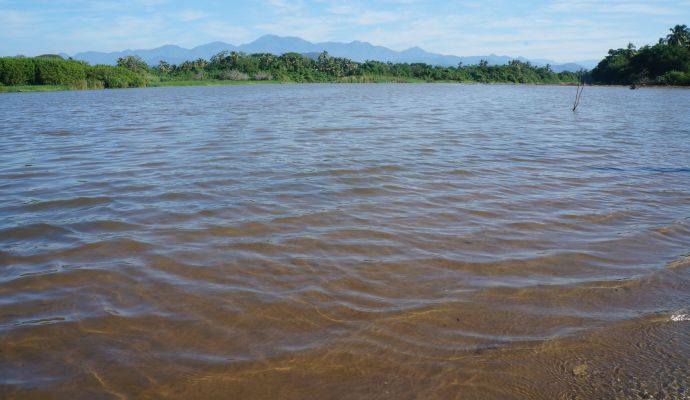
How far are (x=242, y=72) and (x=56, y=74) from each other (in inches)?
1622

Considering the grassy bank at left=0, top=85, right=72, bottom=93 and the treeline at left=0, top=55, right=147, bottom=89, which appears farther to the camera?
the treeline at left=0, top=55, right=147, bottom=89

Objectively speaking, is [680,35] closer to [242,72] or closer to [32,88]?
[242,72]

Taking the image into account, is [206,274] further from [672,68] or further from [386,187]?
[672,68]

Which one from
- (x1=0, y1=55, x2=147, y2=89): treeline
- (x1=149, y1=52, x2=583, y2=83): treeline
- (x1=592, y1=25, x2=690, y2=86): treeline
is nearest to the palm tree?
(x1=592, y1=25, x2=690, y2=86): treeline

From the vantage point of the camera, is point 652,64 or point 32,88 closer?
point 32,88

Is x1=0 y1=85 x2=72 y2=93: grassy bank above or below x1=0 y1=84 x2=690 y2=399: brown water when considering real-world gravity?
above

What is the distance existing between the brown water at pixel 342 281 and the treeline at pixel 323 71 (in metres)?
87.2

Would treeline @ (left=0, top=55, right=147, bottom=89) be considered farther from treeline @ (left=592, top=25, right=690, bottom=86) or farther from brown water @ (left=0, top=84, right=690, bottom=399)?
treeline @ (left=592, top=25, right=690, bottom=86)

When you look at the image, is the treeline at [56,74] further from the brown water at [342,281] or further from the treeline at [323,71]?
the brown water at [342,281]

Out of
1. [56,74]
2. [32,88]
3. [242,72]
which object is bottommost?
[32,88]

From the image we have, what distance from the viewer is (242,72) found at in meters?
96.7

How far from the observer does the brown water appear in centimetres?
289

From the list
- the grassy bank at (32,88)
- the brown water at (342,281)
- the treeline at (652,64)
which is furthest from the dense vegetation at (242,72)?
the brown water at (342,281)

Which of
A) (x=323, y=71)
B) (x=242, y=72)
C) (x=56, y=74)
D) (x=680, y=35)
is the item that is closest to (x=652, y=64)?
(x=680, y=35)
